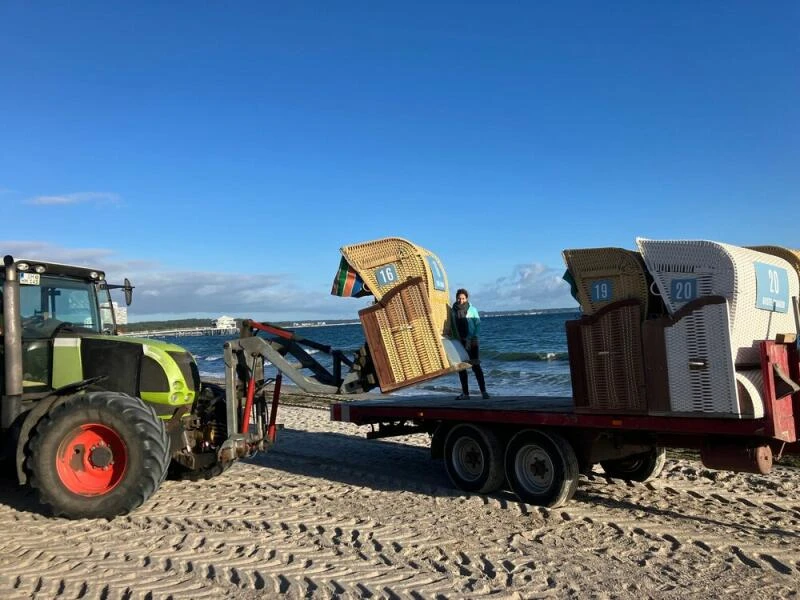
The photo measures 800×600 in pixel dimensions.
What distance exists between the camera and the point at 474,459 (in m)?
7.96

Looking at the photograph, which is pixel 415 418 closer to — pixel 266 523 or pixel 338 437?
pixel 266 523

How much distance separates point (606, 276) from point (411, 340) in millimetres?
2273

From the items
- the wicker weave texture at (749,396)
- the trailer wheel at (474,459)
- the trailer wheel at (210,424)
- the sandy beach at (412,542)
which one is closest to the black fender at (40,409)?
the sandy beach at (412,542)

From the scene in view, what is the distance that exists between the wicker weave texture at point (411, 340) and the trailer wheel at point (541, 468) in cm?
122

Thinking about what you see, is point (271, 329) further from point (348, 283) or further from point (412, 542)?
point (412, 542)

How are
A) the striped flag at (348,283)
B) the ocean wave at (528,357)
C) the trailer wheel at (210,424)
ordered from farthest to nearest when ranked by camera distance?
the ocean wave at (528,357) < the trailer wheel at (210,424) < the striped flag at (348,283)

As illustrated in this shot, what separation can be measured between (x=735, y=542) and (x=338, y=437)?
7.86 metres

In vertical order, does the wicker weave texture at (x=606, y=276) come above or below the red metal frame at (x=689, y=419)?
above

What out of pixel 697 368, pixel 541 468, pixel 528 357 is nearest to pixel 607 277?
pixel 697 368

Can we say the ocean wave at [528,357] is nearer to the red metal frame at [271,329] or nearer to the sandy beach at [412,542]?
the sandy beach at [412,542]

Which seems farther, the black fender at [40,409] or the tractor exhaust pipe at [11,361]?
the tractor exhaust pipe at [11,361]

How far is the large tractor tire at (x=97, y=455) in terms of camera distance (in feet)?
22.1

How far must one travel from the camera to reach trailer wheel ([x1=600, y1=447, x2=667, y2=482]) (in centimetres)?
806

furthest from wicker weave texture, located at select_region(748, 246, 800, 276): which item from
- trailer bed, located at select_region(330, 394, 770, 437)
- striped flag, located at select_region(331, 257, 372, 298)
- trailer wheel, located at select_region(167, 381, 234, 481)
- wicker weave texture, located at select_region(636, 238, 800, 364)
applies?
trailer wheel, located at select_region(167, 381, 234, 481)
